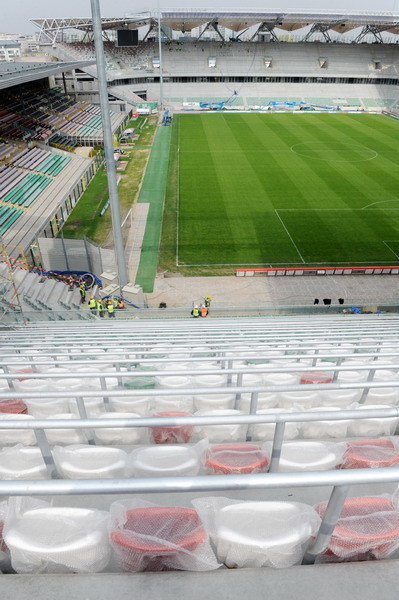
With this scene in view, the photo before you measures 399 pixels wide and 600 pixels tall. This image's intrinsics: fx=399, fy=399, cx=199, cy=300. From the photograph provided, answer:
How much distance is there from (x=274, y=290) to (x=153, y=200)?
12.3m

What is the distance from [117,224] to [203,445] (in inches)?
530

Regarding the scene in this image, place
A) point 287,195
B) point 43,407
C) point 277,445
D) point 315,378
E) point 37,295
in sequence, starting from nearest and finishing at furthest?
point 277,445 < point 43,407 < point 315,378 < point 37,295 < point 287,195

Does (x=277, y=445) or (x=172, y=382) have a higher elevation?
(x=277, y=445)

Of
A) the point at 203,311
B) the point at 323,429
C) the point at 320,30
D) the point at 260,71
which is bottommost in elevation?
the point at 203,311

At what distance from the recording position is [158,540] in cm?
208

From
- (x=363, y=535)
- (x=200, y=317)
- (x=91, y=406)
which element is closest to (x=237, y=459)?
(x=363, y=535)

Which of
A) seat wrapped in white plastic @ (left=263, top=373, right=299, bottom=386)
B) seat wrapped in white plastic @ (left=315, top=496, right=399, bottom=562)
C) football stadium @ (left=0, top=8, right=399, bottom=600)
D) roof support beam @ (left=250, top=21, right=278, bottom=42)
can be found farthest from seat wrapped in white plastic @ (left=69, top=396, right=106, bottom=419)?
roof support beam @ (left=250, top=21, right=278, bottom=42)

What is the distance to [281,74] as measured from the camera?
59688 millimetres

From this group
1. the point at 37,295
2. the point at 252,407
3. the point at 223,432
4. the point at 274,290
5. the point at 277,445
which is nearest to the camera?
the point at 277,445

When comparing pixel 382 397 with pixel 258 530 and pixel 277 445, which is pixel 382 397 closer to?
pixel 277 445

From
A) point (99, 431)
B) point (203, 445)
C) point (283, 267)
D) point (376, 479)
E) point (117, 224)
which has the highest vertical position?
point (376, 479)

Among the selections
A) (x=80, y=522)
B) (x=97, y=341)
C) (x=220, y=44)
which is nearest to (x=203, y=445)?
(x=80, y=522)

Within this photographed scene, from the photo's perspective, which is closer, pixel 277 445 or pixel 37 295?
pixel 277 445

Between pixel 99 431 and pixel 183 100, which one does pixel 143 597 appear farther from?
pixel 183 100
